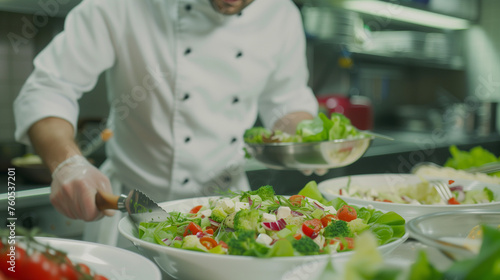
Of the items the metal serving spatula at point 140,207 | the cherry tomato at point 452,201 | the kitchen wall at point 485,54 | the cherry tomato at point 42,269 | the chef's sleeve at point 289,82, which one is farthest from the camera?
the kitchen wall at point 485,54

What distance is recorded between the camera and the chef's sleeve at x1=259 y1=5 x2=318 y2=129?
1930mm

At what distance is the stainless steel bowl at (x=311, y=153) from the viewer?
1.25m

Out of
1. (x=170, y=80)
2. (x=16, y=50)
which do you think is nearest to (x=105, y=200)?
(x=170, y=80)

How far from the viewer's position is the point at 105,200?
930 millimetres

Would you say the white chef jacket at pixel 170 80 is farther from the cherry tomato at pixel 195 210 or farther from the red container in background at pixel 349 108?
the red container in background at pixel 349 108

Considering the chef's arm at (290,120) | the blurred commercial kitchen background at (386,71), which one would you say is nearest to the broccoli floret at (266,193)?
the chef's arm at (290,120)

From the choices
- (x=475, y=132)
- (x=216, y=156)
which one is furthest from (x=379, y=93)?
(x=216, y=156)

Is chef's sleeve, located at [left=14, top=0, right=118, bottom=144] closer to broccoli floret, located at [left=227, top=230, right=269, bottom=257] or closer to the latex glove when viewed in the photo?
the latex glove

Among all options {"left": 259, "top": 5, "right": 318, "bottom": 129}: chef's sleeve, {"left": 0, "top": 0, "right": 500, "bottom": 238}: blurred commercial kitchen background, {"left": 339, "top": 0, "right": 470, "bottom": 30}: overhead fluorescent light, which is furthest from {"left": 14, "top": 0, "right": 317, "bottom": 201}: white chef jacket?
{"left": 339, "top": 0, "right": 470, "bottom": 30}: overhead fluorescent light

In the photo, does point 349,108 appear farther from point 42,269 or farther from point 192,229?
point 42,269

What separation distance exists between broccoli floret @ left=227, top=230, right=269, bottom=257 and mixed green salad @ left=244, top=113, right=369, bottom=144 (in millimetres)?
643

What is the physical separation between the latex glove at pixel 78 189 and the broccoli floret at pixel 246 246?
0.43 m

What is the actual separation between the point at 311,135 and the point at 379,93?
3.80m

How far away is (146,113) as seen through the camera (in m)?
1.62
